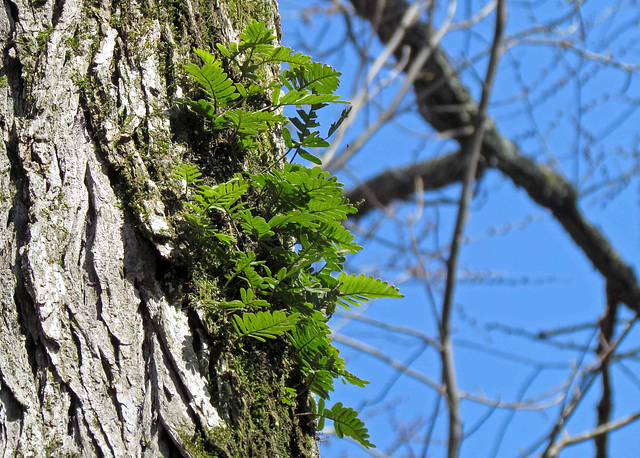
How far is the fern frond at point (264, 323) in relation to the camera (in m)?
0.87

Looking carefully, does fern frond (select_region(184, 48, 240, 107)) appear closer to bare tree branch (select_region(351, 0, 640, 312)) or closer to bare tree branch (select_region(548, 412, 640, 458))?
bare tree branch (select_region(548, 412, 640, 458))

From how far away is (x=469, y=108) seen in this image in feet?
16.2

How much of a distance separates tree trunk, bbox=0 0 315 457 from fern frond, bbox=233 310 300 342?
7 cm

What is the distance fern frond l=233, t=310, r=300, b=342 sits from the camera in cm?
87

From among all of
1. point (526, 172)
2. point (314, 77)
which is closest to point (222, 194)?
point (314, 77)

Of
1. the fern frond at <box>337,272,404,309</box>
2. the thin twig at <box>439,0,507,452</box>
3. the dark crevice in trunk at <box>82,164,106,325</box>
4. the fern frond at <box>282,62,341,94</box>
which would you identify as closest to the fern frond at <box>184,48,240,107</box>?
the fern frond at <box>282,62,341,94</box>

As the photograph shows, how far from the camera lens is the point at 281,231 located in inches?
39.4

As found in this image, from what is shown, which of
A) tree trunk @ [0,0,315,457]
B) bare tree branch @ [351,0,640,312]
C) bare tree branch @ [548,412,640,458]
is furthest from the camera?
bare tree branch @ [351,0,640,312]

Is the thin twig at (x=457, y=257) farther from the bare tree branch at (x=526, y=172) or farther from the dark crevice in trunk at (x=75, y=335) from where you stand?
the bare tree branch at (x=526, y=172)

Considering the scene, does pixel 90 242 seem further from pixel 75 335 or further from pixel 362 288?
pixel 362 288

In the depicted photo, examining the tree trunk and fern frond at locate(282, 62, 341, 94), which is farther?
fern frond at locate(282, 62, 341, 94)

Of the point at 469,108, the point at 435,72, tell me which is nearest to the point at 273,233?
the point at 469,108

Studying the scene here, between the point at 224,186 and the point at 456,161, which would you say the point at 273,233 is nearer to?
the point at 224,186

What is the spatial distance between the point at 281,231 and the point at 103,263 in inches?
12.1
